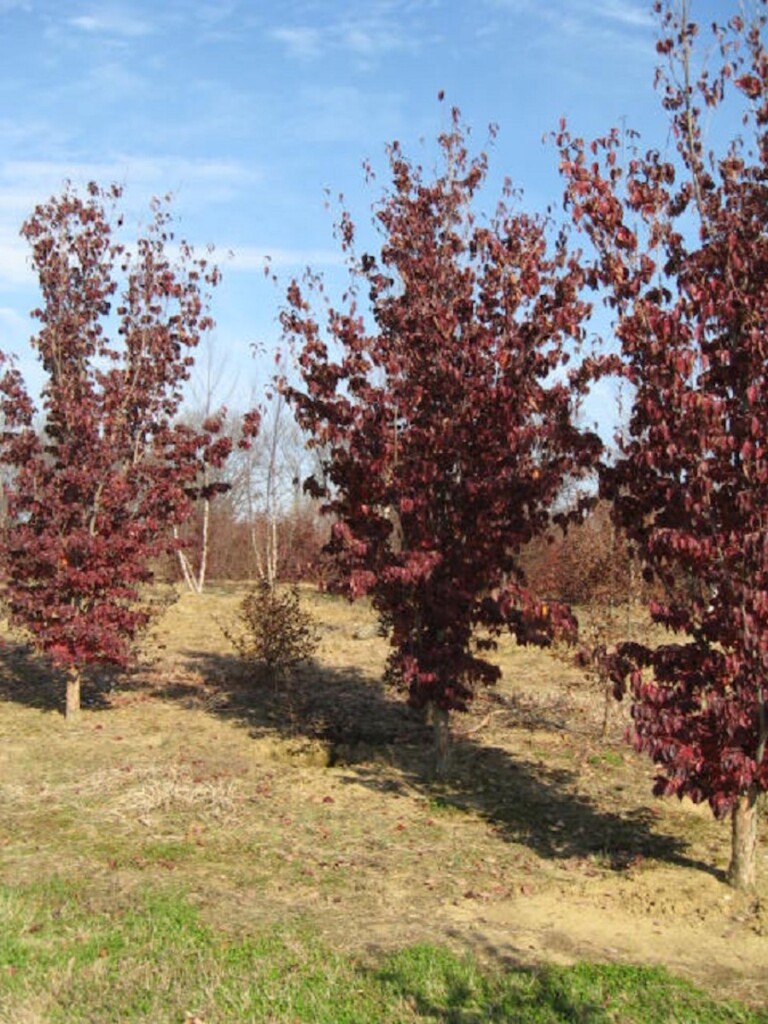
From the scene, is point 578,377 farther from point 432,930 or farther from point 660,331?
point 432,930

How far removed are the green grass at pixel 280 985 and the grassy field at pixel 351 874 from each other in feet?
0.04

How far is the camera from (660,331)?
219 inches

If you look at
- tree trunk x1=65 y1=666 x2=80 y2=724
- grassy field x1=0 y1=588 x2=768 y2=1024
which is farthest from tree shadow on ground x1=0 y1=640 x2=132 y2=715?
tree trunk x1=65 y1=666 x2=80 y2=724

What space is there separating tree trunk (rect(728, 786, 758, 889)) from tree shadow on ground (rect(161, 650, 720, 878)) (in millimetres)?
295

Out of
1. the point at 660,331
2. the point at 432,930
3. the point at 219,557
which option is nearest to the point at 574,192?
the point at 660,331

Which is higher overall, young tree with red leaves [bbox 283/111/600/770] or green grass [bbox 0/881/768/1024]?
young tree with red leaves [bbox 283/111/600/770]

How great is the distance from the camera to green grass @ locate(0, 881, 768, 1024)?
4.34m

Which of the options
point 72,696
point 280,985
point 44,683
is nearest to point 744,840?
point 280,985

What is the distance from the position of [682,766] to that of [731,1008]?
1.37 meters

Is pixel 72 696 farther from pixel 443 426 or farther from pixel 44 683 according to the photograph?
pixel 443 426

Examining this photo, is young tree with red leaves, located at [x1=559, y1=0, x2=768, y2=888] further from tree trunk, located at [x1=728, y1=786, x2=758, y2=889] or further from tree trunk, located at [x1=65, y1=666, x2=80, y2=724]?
tree trunk, located at [x1=65, y1=666, x2=80, y2=724]

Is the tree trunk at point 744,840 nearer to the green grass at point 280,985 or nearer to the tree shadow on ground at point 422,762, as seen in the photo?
the tree shadow on ground at point 422,762

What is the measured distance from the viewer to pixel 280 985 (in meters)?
4.59

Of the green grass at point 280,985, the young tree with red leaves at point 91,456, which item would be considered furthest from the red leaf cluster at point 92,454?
the green grass at point 280,985
